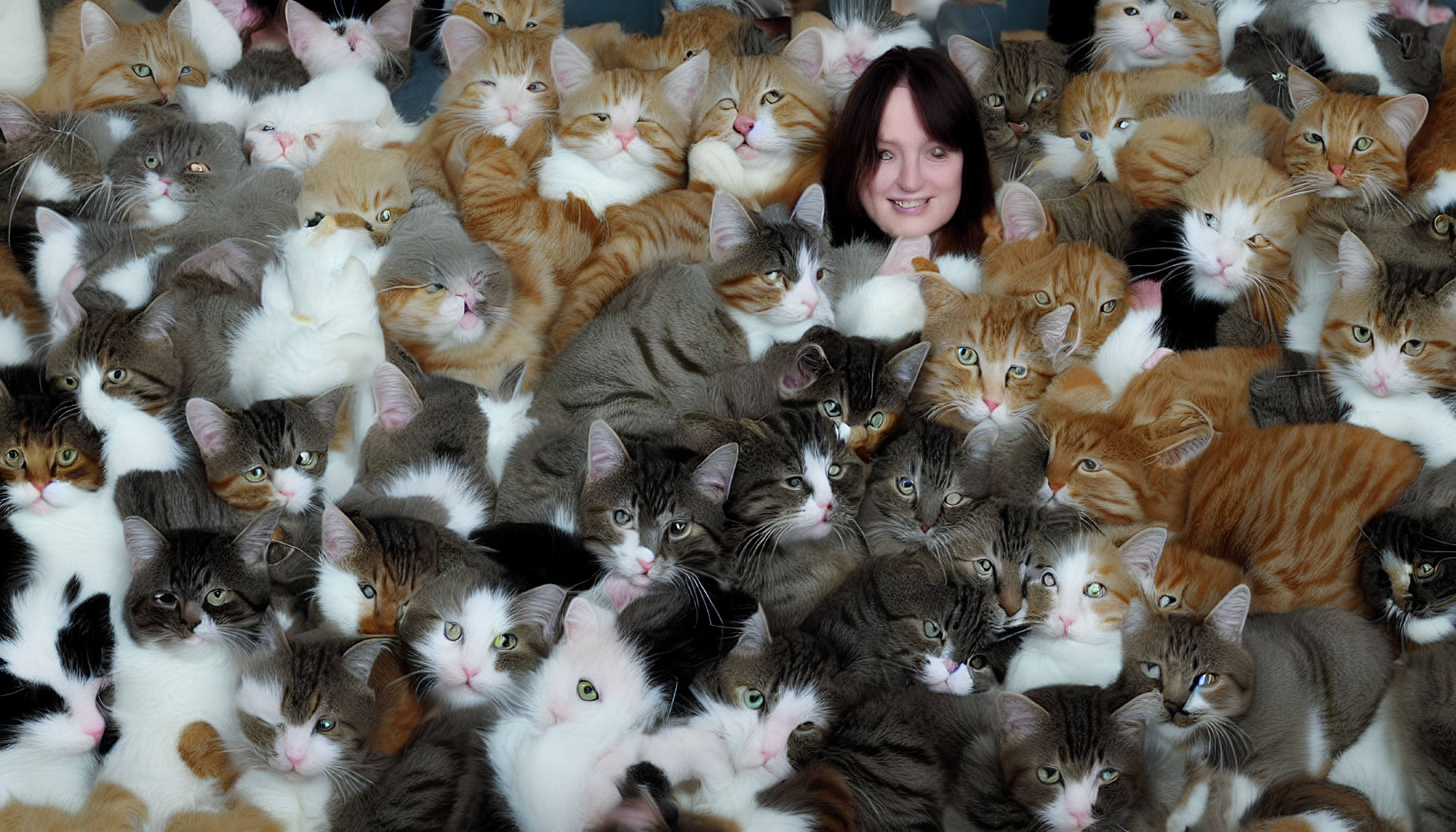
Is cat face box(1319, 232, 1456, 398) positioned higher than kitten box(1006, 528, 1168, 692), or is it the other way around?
cat face box(1319, 232, 1456, 398)

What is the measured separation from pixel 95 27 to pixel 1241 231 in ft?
10.1

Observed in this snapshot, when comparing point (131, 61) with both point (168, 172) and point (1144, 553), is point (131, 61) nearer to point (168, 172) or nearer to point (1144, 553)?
point (168, 172)

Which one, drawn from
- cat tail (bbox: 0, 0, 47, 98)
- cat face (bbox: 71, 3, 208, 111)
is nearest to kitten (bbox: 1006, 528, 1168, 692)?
cat face (bbox: 71, 3, 208, 111)

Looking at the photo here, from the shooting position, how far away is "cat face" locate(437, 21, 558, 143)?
2889 mm

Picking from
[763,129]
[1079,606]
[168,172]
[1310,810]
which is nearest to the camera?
[1310,810]

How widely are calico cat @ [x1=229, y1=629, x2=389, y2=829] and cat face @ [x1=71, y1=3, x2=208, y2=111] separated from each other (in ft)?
6.19

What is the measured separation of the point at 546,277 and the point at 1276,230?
1.77 meters

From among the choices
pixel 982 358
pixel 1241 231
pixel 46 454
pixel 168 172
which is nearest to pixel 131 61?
pixel 168 172

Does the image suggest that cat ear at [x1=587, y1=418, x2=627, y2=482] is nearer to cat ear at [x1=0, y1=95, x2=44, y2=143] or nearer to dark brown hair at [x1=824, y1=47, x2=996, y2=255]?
dark brown hair at [x1=824, y1=47, x2=996, y2=255]

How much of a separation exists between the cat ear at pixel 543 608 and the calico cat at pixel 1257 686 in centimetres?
106

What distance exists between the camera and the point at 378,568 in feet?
6.51

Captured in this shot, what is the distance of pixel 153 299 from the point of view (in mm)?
2264

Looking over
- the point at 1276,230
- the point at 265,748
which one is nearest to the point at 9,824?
the point at 265,748

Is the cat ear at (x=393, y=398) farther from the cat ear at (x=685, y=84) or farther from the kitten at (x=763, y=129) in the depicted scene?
the cat ear at (x=685, y=84)
